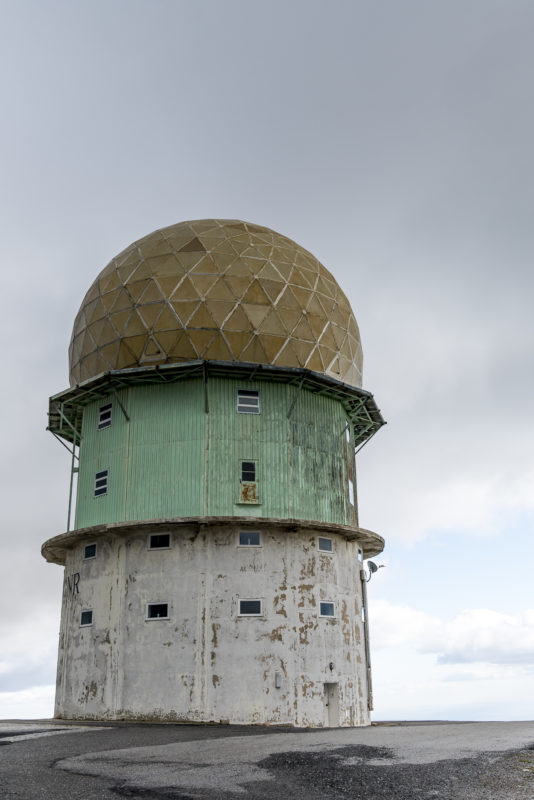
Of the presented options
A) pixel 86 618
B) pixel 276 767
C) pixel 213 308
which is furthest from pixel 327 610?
pixel 276 767

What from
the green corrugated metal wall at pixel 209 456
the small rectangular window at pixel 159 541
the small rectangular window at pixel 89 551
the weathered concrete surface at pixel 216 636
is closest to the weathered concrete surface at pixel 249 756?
the weathered concrete surface at pixel 216 636

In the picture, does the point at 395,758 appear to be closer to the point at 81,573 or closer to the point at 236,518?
the point at 236,518

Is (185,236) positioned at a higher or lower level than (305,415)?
higher

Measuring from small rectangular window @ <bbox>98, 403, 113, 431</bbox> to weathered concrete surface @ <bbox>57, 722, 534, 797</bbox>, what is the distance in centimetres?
1395

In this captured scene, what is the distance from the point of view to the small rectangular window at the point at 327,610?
985 inches

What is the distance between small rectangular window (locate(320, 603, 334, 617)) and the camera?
25.0m

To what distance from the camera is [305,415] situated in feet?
89.4

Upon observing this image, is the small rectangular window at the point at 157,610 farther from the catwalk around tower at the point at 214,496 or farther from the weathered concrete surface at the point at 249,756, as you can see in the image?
the weathered concrete surface at the point at 249,756

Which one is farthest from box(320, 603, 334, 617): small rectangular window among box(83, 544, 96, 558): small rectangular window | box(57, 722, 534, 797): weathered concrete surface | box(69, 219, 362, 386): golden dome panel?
box(57, 722, 534, 797): weathered concrete surface

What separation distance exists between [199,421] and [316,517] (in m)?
5.11

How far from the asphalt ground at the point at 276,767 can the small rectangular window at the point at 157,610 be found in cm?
746

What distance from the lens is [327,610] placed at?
2520 centimetres

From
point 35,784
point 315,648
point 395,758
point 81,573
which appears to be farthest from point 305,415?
point 35,784

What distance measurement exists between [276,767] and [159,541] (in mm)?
13811
